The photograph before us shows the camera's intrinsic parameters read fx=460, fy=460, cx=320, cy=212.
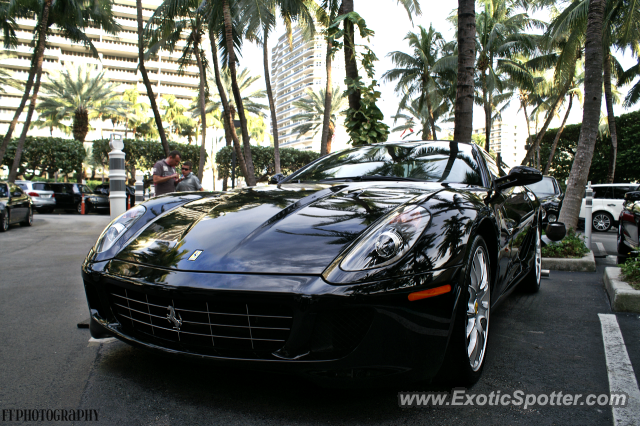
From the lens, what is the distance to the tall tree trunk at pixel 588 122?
23.1ft

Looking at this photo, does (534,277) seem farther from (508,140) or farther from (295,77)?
(508,140)

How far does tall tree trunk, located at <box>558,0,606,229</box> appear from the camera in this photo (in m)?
7.05

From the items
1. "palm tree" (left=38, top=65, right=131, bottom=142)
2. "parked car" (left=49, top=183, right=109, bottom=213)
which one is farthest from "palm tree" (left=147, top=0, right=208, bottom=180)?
"palm tree" (left=38, top=65, right=131, bottom=142)

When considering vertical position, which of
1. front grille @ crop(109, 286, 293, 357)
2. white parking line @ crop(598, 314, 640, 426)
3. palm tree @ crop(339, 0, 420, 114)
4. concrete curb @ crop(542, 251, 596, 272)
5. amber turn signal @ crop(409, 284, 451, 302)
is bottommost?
concrete curb @ crop(542, 251, 596, 272)

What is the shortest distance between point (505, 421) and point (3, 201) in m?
Answer: 12.4

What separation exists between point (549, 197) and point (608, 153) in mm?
19485

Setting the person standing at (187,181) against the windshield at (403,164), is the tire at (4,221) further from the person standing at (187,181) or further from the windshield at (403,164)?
the windshield at (403,164)

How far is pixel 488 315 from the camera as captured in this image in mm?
2438

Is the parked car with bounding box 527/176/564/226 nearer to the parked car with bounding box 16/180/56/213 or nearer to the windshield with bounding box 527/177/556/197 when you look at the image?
the windshield with bounding box 527/177/556/197

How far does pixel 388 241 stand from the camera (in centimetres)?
189

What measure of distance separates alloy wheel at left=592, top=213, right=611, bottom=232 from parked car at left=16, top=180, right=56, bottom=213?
856 inches

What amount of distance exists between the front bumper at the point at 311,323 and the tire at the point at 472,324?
0.32ft

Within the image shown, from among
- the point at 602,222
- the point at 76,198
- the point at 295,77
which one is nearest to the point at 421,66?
the point at 602,222

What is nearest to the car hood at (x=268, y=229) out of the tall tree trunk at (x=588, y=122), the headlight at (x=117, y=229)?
Answer: the headlight at (x=117, y=229)
